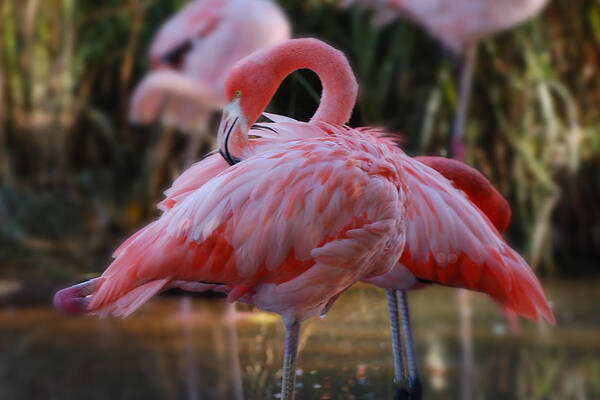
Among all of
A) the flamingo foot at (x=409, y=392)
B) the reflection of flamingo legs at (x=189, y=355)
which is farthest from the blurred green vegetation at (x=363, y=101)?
the flamingo foot at (x=409, y=392)

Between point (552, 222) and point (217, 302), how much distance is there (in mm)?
1532

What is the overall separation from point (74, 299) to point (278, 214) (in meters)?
0.24

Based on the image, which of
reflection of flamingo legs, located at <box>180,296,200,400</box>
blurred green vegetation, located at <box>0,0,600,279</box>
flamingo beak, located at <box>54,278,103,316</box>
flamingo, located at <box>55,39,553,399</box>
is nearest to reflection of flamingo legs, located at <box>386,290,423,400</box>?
flamingo, located at <box>55,39,553,399</box>

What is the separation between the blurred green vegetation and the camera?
150 inches

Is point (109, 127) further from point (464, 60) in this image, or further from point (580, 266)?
point (580, 266)

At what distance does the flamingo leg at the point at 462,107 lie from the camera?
347cm

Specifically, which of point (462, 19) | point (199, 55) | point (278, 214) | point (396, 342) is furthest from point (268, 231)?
point (199, 55)

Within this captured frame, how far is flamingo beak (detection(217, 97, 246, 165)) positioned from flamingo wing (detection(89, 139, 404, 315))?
0.06 ft

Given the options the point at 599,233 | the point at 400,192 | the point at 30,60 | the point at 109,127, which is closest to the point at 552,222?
the point at 599,233

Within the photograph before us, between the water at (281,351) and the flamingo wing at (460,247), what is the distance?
0.30 ft

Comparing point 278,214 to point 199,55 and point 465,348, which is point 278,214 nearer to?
point 465,348

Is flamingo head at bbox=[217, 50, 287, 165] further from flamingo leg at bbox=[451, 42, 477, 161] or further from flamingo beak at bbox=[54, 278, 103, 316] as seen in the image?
flamingo leg at bbox=[451, 42, 477, 161]

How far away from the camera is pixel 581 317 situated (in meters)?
2.93

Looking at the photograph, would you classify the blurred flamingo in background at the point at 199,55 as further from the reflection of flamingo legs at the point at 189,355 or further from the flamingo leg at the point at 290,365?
the flamingo leg at the point at 290,365
